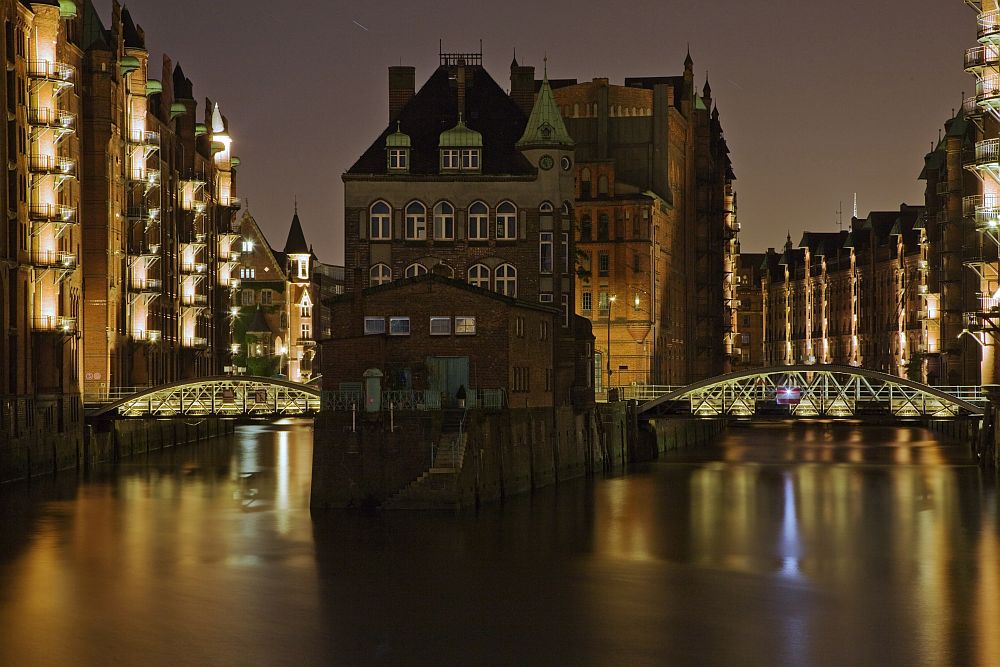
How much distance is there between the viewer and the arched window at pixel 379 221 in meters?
80.8

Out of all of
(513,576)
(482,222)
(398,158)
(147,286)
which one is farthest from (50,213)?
(513,576)

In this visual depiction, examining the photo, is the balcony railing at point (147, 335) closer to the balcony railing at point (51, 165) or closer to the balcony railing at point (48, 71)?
the balcony railing at point (51, 165)

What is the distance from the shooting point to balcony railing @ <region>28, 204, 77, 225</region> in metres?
79.9

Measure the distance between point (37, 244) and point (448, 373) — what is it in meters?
26.1

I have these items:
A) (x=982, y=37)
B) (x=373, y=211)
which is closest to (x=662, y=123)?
(x=982, y=37)

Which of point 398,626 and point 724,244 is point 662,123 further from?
point 398,626

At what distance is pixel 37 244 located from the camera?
80.5 m

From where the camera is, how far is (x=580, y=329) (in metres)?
82.3

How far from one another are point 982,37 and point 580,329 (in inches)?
1034

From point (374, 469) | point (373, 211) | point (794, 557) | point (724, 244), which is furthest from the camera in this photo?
point (724, 244)

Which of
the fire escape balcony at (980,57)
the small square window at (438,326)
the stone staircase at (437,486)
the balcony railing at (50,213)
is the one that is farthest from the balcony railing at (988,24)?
the balcony railing at (50,213)

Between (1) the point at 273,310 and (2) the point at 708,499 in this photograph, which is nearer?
(2) the point at 708,499

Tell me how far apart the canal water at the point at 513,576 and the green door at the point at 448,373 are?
5.44m

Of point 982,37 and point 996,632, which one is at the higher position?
point 982,37
